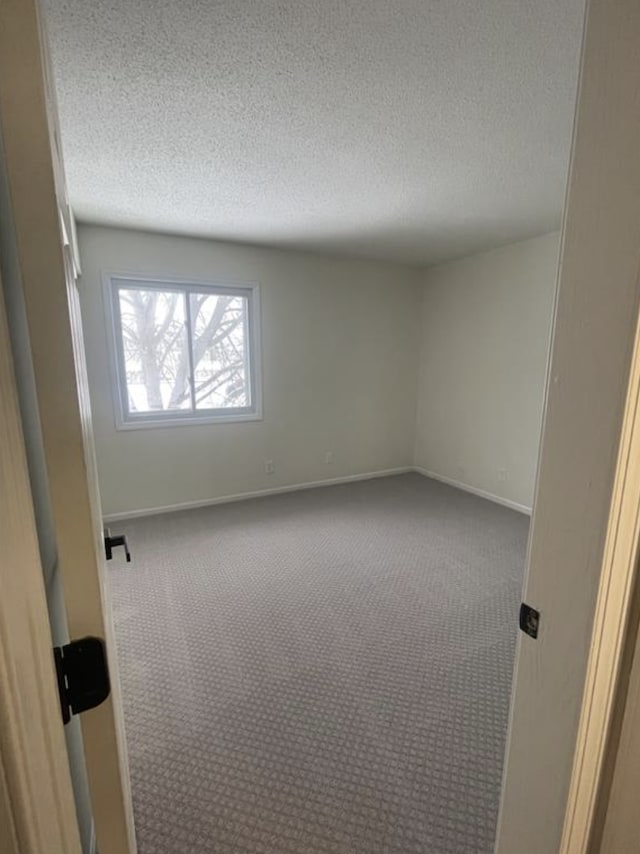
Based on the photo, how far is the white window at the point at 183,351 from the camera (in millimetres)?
3346

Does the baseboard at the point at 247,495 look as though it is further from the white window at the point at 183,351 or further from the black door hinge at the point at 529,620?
the black door hinge at the point at 529,620

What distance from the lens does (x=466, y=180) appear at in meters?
2.27

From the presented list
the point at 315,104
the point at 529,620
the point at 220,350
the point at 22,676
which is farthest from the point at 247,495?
the point at 22,676

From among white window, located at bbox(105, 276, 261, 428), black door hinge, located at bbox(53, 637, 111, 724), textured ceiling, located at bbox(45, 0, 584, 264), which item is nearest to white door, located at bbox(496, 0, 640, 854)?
black door hinge, located at bbox(53, 637, 111, 724)

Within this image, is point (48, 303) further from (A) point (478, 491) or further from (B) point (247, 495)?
(A) point (478, 491)

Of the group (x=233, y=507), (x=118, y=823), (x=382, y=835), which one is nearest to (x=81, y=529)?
(x=118, y=823)

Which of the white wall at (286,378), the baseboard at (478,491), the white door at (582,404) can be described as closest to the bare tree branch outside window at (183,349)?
the white wall at (286,378)

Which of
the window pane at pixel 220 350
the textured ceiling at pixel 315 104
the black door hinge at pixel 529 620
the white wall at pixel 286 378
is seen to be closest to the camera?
the black door hinge at pixel 529 620

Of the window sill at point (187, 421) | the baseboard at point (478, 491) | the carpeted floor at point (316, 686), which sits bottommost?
the carpeted floor at point (316, 686)

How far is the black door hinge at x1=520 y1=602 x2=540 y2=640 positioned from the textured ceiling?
163 cm

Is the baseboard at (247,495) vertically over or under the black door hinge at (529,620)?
under

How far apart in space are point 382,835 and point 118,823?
982 mm

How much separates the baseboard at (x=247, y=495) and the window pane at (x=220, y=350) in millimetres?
928

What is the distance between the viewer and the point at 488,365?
3955 mm
